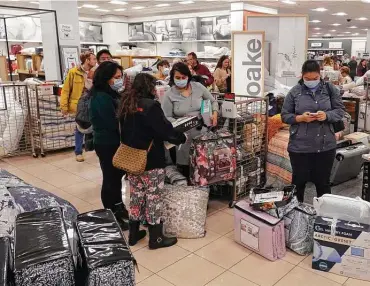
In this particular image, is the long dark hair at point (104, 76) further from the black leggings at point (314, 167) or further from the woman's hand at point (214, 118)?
the black leggings at point (314, 167)

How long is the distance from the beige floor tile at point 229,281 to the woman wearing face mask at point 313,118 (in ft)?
3.50

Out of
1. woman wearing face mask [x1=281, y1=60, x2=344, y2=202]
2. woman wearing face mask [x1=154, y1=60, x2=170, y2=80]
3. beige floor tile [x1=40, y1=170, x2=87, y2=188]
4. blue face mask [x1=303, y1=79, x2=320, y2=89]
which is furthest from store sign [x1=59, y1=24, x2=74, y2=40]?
blue face mask [x1=303, y1=79, x2=320, y2=89]

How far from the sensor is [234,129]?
3.59 m

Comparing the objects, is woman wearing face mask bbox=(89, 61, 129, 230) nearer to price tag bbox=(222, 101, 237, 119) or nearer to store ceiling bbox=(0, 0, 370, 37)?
price tag bbox=(222, 101, 237, 119)

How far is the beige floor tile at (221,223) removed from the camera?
3414mm

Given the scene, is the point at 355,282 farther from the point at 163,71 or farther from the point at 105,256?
the point at 163,71

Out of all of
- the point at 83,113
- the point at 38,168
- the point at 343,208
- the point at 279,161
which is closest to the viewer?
the point at 343,208

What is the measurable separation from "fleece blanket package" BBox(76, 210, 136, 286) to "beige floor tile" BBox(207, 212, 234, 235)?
2.07m

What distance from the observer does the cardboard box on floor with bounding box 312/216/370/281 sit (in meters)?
2.59

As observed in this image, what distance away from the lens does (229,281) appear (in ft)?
8.73

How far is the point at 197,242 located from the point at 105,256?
2.03m

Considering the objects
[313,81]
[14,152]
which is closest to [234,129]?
[313,81]

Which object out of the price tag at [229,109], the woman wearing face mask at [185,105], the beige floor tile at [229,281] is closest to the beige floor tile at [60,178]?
the woman wearing face mask at [185,105]

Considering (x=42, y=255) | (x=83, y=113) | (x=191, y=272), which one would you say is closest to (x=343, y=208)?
(x=191, y=272)
